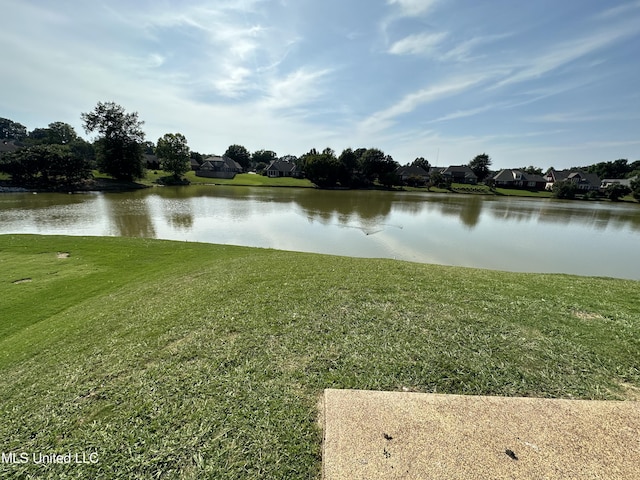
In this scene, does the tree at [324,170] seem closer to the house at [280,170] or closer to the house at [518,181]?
the house at [280,170]

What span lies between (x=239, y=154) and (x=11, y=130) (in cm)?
8813

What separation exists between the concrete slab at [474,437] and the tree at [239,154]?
11003 centimetres

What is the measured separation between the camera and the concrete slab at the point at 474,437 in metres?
2.43

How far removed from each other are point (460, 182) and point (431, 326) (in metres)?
91.7

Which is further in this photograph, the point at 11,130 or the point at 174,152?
the point at 11,130

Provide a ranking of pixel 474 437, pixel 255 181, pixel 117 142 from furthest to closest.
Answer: pixel 255 181 < pixel 117 142 < pixel 474 437

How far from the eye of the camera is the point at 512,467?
2447 mm

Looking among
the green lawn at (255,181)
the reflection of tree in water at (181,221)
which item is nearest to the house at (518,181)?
the green lawn at (255,181)

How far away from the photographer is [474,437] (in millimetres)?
2756

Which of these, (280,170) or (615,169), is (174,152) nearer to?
(280,170)

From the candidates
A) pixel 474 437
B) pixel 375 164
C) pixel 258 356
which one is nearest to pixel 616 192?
pixel 375 164

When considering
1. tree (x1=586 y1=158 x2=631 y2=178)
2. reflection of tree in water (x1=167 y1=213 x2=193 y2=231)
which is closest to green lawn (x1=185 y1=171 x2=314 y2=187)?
reflection of tree in water (x1=167 y1=213 x2=193 y2=231)

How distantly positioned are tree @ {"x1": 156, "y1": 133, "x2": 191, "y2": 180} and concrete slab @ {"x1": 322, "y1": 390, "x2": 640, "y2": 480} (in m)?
69.8

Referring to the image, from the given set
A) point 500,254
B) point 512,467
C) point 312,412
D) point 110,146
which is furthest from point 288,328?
point 110,146
